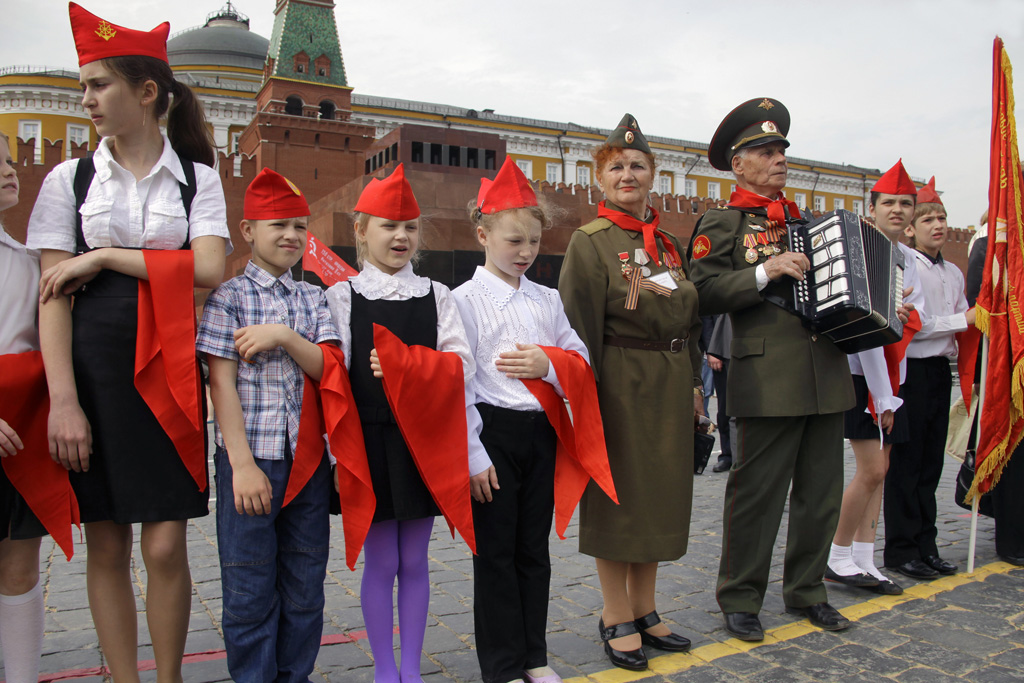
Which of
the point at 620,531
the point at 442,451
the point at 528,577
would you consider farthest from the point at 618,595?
the point at 442,451

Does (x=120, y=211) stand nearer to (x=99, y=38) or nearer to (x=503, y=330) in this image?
(x=99, y=38)

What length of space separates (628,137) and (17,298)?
2366 mm

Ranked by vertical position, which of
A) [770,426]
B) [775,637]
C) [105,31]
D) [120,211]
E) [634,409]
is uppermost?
[105,31]

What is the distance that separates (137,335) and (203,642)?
5.03 ft

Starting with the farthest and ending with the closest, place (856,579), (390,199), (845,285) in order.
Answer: (856,579)
(845,285)
(390,199)

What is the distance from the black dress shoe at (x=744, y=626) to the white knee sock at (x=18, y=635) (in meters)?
2.57

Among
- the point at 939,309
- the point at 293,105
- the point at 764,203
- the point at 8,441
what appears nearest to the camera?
the point at 8,441

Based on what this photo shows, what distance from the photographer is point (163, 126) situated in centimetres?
289

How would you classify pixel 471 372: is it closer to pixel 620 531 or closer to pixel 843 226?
Result: pixel 620 531

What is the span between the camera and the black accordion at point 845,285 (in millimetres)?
3383

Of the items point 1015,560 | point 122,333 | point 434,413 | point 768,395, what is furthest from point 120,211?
point 1015,560

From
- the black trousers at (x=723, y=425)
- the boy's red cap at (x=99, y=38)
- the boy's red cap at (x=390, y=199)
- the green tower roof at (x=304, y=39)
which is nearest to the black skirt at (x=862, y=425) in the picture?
the boy's red cap at (x=390, y=199)

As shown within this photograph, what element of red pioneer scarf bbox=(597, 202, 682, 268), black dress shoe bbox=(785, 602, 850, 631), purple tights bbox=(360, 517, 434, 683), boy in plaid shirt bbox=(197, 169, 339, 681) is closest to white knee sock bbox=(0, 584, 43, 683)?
boy in plaid shirt bbox=(197, 169, 339, 681)

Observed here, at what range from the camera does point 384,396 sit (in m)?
2.71
